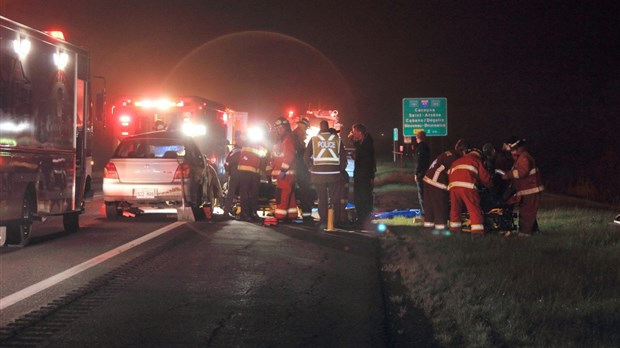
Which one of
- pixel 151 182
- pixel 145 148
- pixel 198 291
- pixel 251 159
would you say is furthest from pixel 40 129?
pixel 198 291

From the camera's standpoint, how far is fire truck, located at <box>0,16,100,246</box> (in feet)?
35.9

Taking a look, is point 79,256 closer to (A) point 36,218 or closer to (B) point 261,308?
(A) point 36,218

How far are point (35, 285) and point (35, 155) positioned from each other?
372 centimetres

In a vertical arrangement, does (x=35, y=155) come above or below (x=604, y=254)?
above

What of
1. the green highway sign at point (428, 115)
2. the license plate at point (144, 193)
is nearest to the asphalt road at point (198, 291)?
the license plate at point (144, 193)

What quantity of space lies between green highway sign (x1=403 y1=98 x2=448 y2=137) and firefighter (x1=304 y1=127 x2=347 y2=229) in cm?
1646

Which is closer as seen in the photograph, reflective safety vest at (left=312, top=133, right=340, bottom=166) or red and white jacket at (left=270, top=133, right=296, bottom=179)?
reflective safety vest at (left=312, top=133, right=340, bottom=166)

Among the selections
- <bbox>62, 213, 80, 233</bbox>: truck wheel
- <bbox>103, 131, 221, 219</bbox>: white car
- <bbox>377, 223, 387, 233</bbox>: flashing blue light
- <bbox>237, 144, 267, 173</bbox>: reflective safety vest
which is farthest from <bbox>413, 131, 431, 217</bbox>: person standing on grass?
<bbox>62, 213, 80, 233</bbox>: truck wheel

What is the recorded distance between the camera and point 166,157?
15.9m

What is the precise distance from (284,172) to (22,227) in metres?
5.03

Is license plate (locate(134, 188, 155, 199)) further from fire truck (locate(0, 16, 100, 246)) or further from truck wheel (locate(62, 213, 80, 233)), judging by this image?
truck wheel (locate(62, 213, 80, 233))

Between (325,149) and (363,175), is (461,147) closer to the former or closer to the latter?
(363,175)

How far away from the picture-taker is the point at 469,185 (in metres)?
13.0

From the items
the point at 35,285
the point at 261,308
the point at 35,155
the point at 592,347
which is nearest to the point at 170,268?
the point at 35,285
